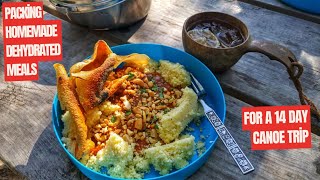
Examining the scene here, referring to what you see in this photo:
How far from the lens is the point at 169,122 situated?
0.87 metres

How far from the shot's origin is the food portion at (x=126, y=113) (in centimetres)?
80

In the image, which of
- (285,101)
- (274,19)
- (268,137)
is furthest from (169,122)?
(274,19)

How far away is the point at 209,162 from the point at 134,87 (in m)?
0.33

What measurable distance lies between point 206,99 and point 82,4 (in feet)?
1.73

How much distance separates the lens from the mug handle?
911 mm

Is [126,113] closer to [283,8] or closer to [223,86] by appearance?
[223,86]

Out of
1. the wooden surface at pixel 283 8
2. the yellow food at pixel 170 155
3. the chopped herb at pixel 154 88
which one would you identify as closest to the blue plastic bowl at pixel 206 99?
the yellow food at pixel 170 155

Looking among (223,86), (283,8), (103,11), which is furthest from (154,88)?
(283,8)

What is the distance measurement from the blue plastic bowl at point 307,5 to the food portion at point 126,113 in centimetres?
67

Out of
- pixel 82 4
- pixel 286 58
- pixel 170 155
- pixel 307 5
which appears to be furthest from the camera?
pixel 307 5

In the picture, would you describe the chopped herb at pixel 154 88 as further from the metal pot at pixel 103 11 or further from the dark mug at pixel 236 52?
the metal pot at pixel 103 11

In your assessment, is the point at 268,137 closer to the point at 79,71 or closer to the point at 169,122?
the point at 169,122

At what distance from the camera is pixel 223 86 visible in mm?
1057

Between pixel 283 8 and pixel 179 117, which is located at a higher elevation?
pixel 283 8
